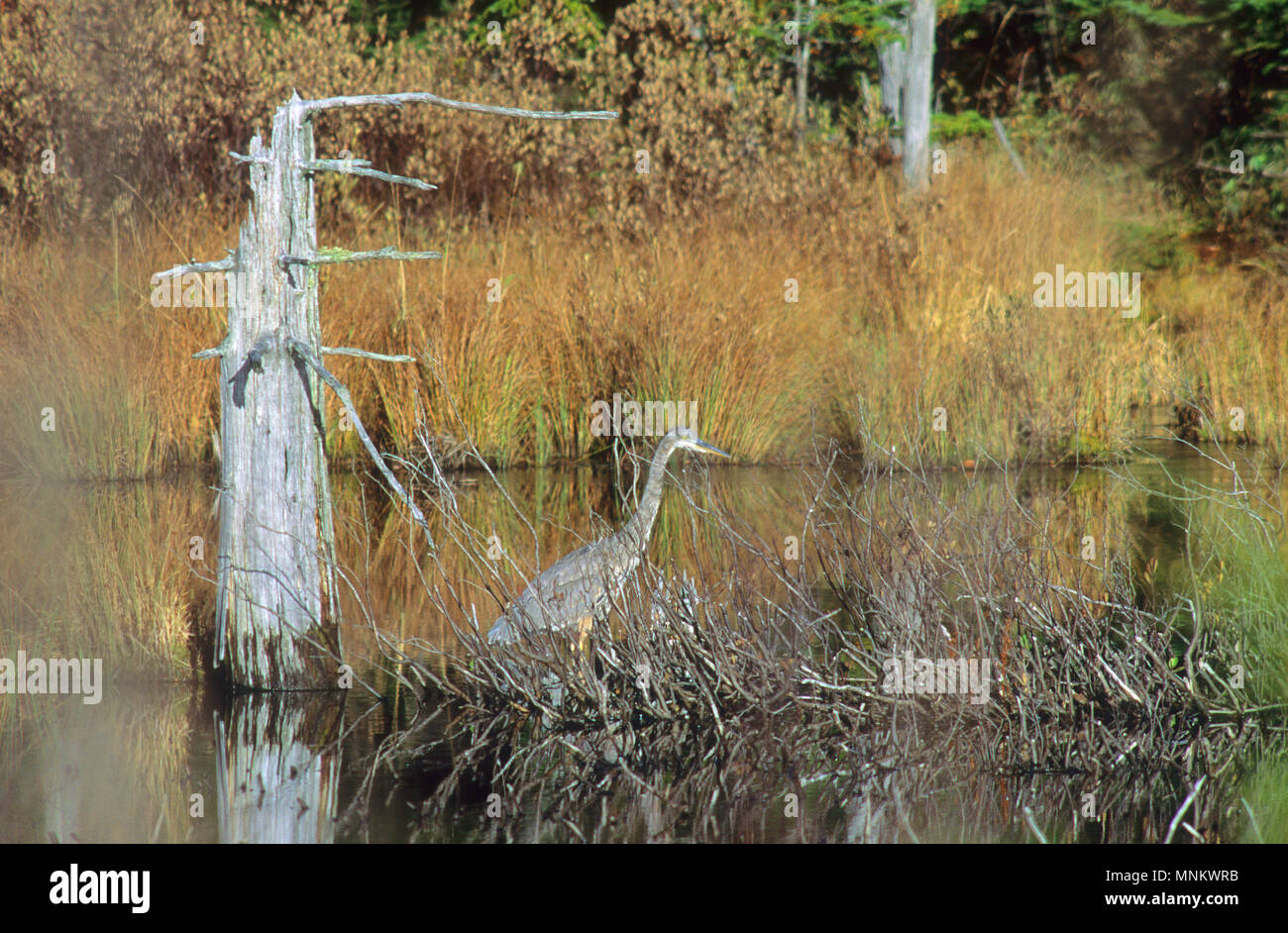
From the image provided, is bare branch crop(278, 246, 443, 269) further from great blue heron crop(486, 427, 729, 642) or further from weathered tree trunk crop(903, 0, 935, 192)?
weathered tree trunk crop(903, 0, 935, 192)

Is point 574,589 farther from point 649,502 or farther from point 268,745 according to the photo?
point 268,745

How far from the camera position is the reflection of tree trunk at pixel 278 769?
3.90 metres

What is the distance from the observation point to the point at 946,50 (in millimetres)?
17250

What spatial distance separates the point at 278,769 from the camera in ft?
14.3

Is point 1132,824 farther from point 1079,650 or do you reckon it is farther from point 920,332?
point 920,332

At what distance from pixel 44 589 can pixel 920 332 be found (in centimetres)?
612

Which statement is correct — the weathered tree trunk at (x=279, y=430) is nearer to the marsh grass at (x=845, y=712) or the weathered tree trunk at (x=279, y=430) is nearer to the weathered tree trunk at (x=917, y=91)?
the marsh grass at (x=845, y=712)

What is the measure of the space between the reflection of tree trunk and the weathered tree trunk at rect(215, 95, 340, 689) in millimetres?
199

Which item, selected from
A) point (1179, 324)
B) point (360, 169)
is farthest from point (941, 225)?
point (360, 169)

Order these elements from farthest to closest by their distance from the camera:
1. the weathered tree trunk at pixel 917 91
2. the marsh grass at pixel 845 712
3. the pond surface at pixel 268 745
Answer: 1. the weathered tree trunk at pixel 917 91
2. the marsh grass at pixel 845 712
3. the pond surface at pixel 268 745

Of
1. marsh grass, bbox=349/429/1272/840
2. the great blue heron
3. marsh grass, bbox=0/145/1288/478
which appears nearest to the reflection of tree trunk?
marsh grass, bbox=349/429/1272/840

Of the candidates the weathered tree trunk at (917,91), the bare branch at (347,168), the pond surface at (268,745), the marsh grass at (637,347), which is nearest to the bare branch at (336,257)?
the bare branch at (347,168)

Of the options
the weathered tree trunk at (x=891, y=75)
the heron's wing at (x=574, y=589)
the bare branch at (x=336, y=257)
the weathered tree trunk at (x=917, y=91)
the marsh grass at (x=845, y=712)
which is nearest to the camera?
the marsh grass at (x=845, y=712)

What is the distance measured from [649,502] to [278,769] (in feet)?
5.52
